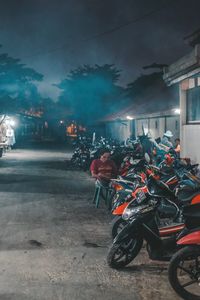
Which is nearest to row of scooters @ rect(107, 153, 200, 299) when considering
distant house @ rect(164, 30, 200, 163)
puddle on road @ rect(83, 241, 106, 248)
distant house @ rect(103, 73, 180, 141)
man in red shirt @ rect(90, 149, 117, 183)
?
puddle on road @ rect(83, 241, 106, 248)

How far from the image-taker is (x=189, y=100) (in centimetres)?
1359

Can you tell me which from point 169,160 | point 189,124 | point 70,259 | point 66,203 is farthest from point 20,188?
point 70,259

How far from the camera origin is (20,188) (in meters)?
13.6

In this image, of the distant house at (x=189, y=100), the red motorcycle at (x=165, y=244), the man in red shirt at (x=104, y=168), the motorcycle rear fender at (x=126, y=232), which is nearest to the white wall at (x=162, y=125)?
the distant house at (x=189, y=100)

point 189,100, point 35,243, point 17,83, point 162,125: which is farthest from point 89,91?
point 35,243

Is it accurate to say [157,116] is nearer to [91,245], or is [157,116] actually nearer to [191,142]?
[191,142]

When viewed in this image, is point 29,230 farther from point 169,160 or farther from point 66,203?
point 169,160

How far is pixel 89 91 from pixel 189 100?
50.2 meters

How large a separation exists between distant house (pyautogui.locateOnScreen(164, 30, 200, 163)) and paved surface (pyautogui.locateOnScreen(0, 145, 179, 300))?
3.89 meters

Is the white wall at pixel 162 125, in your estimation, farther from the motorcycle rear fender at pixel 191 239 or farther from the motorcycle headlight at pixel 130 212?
the motorcycle rear fender at pixel 191 239

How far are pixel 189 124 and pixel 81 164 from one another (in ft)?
27.0

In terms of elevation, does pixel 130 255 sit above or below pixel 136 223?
below

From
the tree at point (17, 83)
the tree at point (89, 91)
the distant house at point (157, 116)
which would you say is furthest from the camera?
the tree at point (89, 91)

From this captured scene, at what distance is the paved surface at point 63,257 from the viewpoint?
5.11 meters
